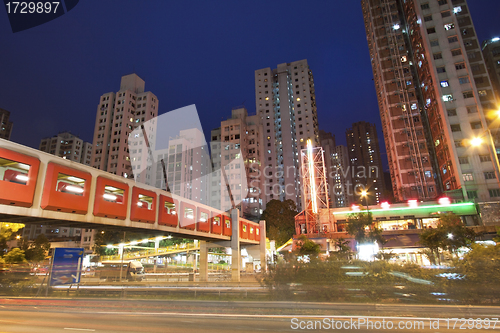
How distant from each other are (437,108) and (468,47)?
16.8 meters

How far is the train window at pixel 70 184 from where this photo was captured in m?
18.4

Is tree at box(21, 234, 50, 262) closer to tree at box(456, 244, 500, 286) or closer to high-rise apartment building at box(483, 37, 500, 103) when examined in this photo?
tree at box(456, 244, 500, 286)

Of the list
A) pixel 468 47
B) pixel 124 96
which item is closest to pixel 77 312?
pixel 468 47

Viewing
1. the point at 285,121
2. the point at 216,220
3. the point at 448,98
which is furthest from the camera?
the point at 285,121

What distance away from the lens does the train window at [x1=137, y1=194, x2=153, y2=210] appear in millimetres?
23816

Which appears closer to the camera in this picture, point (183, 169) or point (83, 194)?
point (83, 194)

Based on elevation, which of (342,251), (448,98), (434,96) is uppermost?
(434,96)

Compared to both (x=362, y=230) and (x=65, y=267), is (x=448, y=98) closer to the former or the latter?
(x=362, y=230)

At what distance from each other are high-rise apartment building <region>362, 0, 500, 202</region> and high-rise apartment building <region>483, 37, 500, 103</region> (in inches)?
698

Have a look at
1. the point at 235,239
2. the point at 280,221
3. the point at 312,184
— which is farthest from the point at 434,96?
the point at 235,239

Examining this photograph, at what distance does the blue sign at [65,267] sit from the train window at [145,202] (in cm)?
654

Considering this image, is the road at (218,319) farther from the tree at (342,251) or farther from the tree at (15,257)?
the tree at (15,257)

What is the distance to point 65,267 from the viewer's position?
22.7m

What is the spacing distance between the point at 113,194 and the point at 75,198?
357 cm
